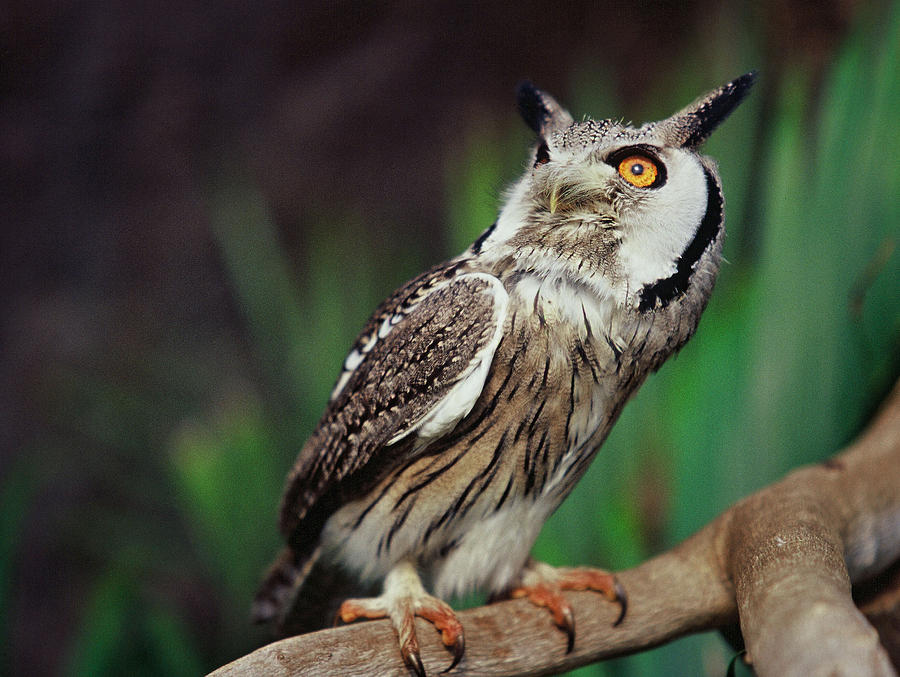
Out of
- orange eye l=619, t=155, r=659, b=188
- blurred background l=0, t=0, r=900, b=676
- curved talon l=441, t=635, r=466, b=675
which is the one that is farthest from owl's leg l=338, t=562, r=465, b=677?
orange eye l=619, t=155, r=659, b=188

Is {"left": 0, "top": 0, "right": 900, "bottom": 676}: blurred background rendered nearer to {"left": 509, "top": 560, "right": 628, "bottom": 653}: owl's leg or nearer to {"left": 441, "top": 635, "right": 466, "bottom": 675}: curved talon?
{"left": 509, "top": 560, "right": 628, "bottom": 653}: owl's leg

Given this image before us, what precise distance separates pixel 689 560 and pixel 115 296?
73.3 inches

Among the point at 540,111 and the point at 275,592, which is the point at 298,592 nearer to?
the point at 275,592

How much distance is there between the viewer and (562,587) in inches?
45.1

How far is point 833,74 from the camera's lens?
5.10ft

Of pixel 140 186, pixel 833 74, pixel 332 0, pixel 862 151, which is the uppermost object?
pixel 332 0

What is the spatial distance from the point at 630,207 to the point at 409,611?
Result: 0.55m

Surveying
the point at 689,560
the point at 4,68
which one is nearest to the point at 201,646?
the point at 689,560

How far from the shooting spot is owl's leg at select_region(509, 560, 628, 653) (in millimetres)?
1047

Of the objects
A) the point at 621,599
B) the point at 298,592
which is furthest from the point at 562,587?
the point at 298,592

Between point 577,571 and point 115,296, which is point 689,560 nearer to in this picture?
point 577,571

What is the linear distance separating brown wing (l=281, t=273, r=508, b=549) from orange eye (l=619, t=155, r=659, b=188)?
0.58 ft

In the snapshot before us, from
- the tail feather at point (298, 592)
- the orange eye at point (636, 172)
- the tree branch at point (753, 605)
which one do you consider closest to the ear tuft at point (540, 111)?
the orange eye at point (636, 172)

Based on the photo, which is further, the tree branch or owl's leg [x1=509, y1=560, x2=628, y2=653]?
owl's leg [x1=509, y1=560, x2=628, y2=653]
